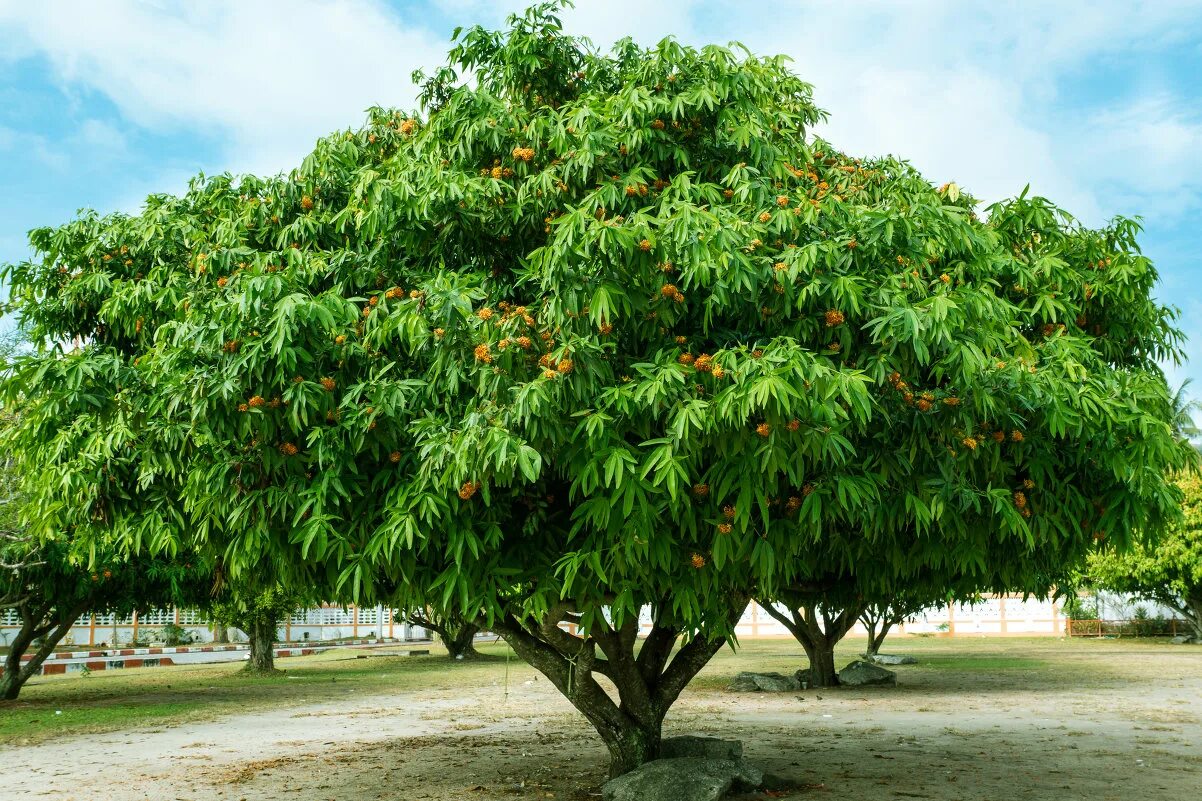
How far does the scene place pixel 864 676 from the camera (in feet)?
77.5

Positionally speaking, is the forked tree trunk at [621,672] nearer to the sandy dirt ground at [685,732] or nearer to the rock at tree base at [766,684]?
the sandy dirt ground at [685,732]

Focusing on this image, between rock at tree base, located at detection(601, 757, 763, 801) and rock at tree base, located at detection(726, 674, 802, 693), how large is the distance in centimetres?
1350

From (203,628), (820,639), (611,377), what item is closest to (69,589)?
(820,639)

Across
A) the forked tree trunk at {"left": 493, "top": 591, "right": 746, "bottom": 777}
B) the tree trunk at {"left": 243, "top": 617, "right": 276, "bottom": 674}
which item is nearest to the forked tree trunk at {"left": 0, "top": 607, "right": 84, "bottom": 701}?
the tree trunk at {"left": 243, "top": 617, "right": 276, "bottom": 674}

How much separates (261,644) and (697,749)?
2230 centimetres

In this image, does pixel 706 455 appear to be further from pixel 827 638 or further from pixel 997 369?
pixel 827 638

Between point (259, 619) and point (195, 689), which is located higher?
point (259, 619)

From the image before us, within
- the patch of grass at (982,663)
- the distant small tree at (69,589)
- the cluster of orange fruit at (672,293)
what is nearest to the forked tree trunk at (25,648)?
the distant small tree at (69,589)

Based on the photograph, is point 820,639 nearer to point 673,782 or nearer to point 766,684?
point 766,684

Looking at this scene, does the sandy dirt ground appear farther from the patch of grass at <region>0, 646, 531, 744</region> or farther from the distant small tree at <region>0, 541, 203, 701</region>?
the distant small tree at <region>0, 541, 203, 701</region>

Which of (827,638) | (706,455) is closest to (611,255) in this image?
(706,455)

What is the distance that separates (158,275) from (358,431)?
3659mm

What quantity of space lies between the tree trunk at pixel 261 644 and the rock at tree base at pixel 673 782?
22.9 m

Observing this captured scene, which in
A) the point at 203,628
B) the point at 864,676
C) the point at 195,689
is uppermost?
the point at 864,676
